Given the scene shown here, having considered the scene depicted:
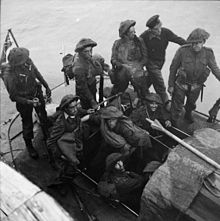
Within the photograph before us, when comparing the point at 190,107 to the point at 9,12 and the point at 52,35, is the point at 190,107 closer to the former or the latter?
the point at 52,35

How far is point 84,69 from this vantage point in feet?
16.3

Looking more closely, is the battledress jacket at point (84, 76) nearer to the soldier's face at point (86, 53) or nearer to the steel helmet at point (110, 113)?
the soldier's face at point (86, 53)

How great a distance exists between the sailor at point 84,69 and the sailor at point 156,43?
115 cm

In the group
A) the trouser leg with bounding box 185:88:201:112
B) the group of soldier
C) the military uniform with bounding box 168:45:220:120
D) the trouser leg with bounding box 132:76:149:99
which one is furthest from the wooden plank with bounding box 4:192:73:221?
the trouser leg with bounding box 185:88:201:112

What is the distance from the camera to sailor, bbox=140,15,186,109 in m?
A: 5.47

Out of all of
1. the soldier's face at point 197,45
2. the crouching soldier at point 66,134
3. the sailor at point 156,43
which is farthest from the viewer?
the sailor at point 156,43

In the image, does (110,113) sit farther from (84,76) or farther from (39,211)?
(39,211)

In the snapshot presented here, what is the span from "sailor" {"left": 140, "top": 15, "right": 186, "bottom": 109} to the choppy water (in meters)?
3.55

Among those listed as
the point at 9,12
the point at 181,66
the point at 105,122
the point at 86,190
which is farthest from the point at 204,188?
the point at 9,12

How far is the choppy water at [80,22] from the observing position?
1136 cm

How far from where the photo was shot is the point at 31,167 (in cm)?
513

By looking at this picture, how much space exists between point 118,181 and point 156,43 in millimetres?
2719

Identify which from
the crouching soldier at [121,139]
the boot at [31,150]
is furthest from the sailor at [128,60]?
the boot at [31,150]

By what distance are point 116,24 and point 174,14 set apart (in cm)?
242
